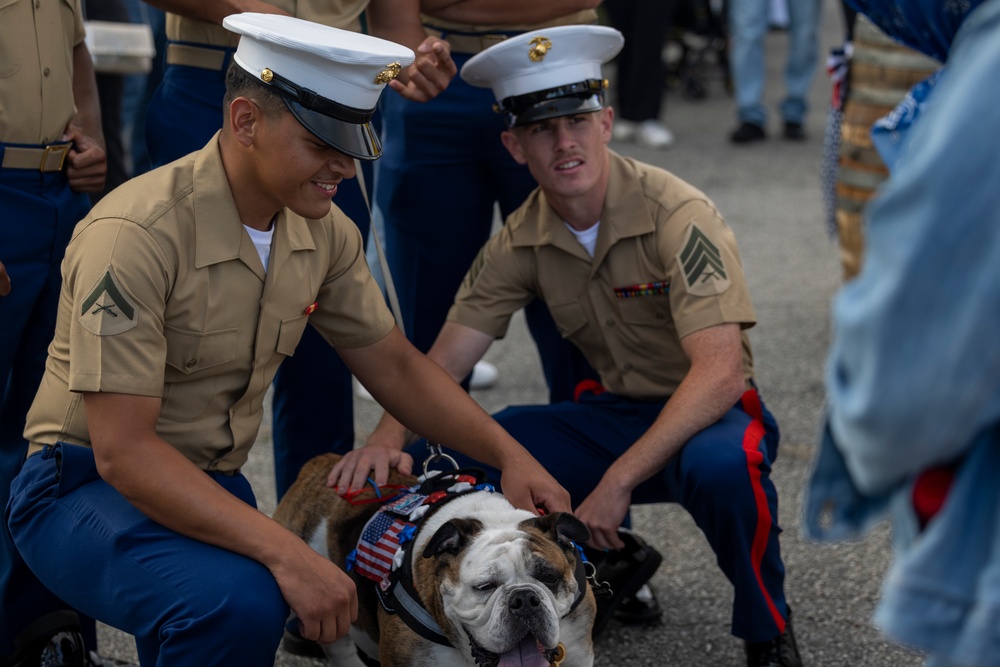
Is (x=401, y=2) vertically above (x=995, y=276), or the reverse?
(x=995, y=276)

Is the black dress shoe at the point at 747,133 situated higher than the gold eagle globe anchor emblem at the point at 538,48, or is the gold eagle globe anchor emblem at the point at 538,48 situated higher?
the gold eagle globe anchor emblem at the point at 538,48

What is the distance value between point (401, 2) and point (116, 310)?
1.42 m

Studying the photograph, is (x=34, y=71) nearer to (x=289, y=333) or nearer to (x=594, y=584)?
(x=289, y=333)

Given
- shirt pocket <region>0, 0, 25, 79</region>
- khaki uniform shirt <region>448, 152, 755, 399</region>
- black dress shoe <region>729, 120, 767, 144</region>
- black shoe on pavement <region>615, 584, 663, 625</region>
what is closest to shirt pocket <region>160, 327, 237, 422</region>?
shirt pocket <region>0, 0, 25, 79</region>

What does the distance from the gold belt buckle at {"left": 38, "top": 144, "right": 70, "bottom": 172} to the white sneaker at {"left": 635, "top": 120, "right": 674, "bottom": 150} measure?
673 cm

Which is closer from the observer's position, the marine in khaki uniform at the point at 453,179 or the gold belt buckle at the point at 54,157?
the gold belt buckle at the point at 54,157

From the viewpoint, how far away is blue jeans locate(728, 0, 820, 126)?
8.79 m

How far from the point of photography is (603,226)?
10.5 ft

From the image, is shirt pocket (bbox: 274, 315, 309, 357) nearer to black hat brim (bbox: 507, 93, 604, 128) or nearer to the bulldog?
the bulldog

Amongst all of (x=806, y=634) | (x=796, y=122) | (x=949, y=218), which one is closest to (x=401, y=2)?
(x=806, y=634)

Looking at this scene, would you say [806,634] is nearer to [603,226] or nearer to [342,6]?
[603,226]

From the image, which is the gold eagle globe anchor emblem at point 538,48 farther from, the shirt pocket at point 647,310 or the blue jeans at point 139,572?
the blue jeans at point 139,572

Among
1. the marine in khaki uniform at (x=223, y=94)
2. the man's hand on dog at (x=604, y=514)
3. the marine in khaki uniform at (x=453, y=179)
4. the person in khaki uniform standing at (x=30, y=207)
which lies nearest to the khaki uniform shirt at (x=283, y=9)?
the marine in khaki uniform at (x=223, y=94)

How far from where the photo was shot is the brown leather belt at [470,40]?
351 centimetres
